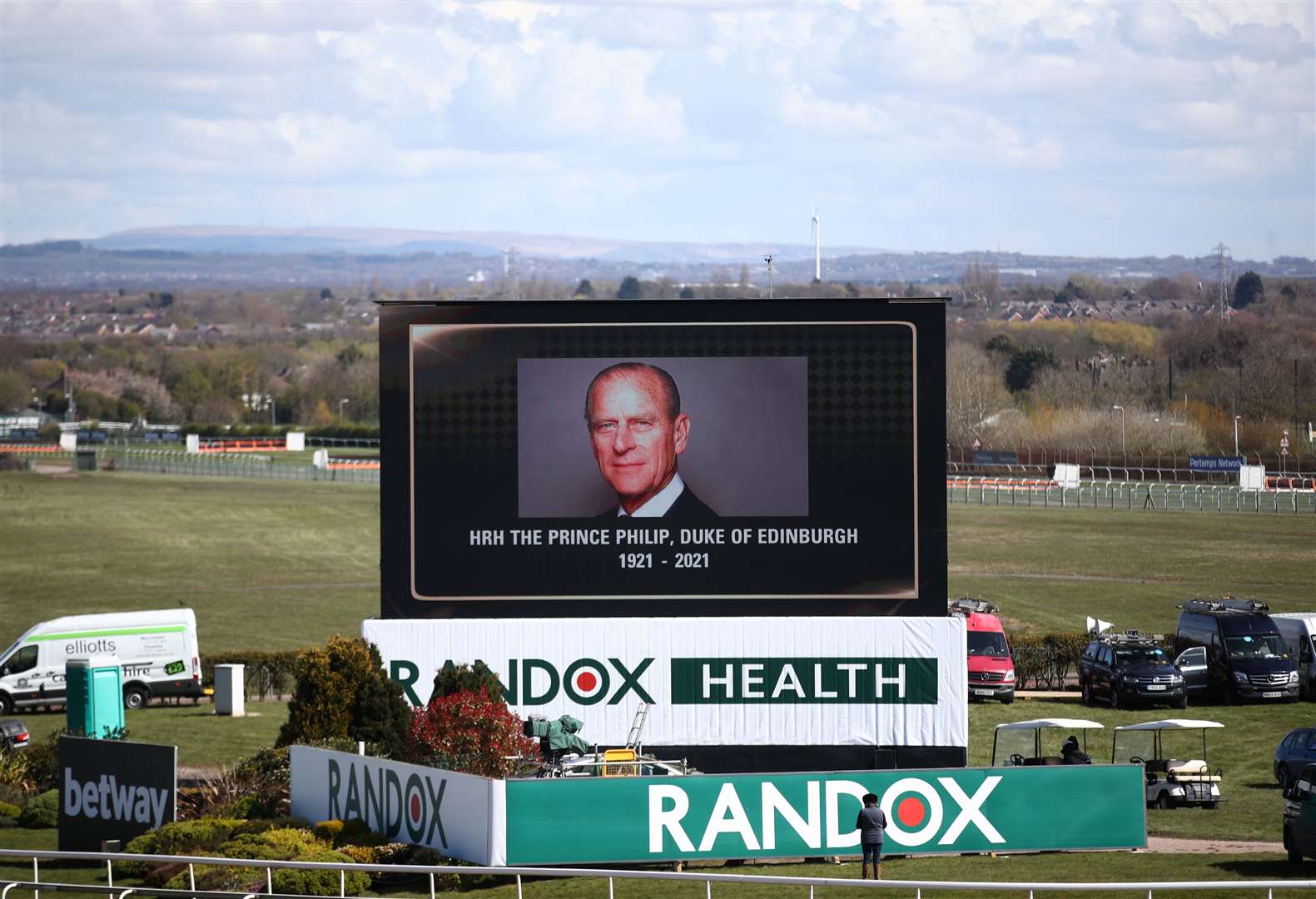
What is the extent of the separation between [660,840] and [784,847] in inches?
66.6

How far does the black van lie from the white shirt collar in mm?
15464

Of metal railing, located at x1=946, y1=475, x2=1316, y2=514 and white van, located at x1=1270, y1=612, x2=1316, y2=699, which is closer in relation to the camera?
white van, located at x1=1270, y1=612, x2=1316, y2=699

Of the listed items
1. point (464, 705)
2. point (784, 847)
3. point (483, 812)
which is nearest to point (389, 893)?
point (483, 812)

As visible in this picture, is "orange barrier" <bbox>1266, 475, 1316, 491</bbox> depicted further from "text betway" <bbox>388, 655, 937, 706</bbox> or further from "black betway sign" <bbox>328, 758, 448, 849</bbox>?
"black betway sign" <bbox>328, 758, 448, 849</bbox>

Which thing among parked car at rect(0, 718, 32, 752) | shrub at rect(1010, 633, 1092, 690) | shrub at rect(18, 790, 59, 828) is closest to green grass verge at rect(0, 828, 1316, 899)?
shrub at rect(18, 790, 59, 828)

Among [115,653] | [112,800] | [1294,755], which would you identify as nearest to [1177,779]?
[1294,755]

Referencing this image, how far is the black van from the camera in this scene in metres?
38.5

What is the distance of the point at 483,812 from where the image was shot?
→ 22.4 meters

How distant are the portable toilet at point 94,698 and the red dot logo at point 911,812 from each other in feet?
50.3

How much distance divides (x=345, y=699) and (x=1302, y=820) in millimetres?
14716

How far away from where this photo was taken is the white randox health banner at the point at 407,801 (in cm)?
2233

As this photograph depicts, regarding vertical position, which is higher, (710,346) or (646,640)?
(710,346)

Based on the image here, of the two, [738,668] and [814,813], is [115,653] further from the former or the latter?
[814,813]

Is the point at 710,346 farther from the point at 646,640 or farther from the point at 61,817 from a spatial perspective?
the point at 61,817
